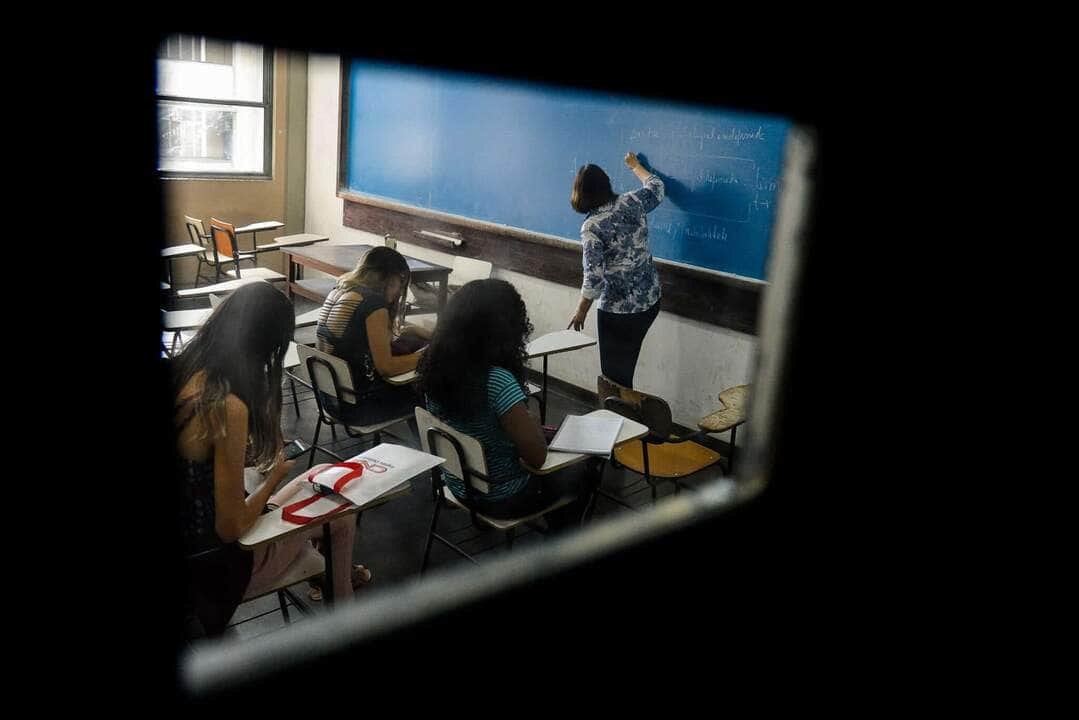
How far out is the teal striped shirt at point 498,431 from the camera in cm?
255

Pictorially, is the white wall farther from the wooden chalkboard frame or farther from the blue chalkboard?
the blue chalkboard

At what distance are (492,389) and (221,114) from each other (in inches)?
232

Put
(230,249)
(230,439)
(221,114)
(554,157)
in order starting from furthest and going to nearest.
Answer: (221,114)
(230,249)
(554,157)
(230,439)

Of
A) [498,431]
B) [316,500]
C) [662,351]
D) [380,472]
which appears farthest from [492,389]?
[662,351]

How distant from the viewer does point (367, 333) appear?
11.3ft

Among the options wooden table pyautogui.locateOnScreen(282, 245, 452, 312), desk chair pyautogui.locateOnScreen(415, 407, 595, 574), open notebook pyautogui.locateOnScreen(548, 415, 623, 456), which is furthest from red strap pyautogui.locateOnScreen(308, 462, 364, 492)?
wooden table pyautogui.locateOnScreen(282, 245, 452, 312)

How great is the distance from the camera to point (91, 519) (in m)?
0.55

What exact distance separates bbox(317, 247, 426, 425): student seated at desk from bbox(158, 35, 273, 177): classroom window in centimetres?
438

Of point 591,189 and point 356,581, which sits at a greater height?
point 591,189

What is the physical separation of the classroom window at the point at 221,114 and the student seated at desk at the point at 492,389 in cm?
532

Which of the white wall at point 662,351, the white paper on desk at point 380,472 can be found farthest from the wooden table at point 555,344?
the white paper on desk at point 380,472

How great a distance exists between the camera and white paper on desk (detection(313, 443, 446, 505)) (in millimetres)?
2094

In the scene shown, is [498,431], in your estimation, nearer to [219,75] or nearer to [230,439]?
[230,439]

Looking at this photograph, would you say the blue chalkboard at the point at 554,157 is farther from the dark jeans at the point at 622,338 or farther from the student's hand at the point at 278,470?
the student's hand at the point at 278,470
